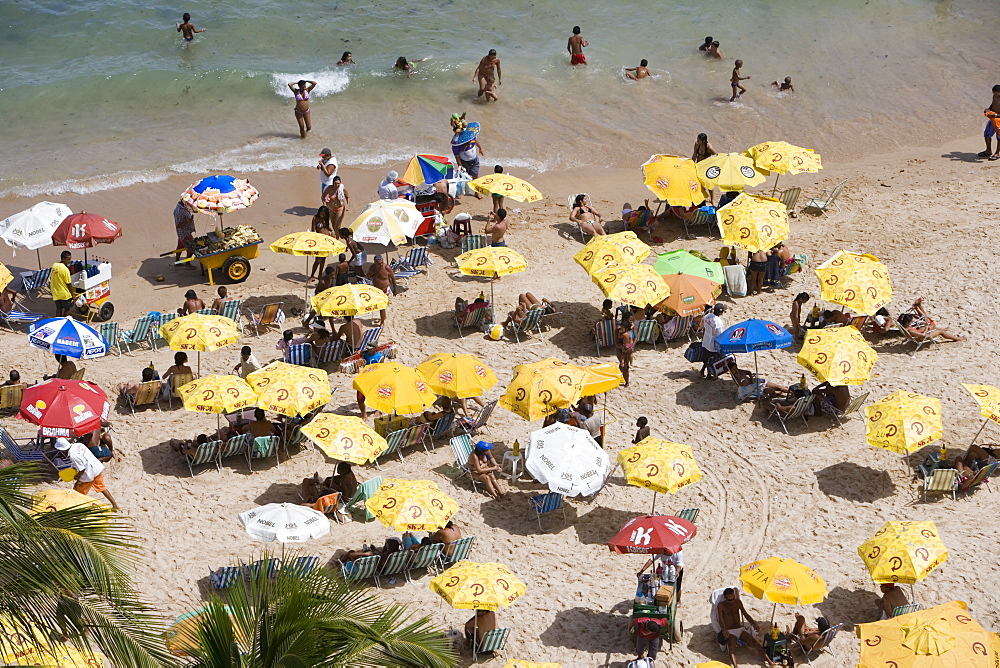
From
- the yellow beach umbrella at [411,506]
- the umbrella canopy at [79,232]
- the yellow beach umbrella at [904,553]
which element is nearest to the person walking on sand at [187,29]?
the umbrella canopy at [79,232]

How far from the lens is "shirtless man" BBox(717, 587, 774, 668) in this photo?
488 inches

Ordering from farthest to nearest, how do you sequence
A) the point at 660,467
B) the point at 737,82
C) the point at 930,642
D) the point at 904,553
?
the point at 737,82 → the point at 660,467 → the point at 904,553 → the point at 930,642

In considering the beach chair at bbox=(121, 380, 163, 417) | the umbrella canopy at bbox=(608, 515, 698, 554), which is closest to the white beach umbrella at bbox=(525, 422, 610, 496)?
the umbrella canopy at bbox=(608, 515, 698, 554)

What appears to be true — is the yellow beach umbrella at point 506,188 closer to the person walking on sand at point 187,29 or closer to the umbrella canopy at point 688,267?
the umbrella canopy at point 688,267

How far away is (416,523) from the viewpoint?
12.9 m

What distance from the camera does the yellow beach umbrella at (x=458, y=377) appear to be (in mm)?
15734

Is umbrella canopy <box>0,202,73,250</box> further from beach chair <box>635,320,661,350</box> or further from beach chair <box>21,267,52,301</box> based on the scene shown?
beach chair <box>635,320,661,350</box>

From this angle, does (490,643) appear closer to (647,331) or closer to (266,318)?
(647,331)

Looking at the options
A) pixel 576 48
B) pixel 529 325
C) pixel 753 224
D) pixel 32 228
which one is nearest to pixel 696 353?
pixel 529 325

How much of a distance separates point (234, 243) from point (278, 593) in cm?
1294

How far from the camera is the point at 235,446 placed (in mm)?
15406

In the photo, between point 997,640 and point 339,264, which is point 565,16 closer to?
point 339,264

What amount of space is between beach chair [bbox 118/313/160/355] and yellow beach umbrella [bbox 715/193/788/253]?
9943mm

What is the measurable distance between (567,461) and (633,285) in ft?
15.0
